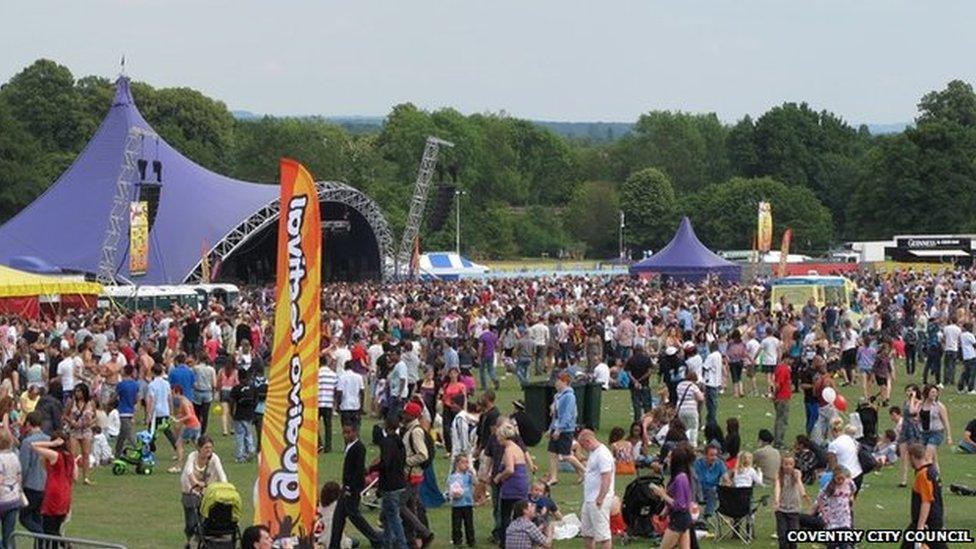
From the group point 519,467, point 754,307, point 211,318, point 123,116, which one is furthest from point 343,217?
point 519,467

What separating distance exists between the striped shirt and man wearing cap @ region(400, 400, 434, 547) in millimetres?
4916

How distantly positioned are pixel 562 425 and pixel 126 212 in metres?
42.2

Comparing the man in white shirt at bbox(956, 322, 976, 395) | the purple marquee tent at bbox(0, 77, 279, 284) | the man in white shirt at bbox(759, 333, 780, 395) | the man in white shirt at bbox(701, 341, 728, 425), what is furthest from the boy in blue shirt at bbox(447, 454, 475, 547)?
the purple marquee tent at bbox(0, 77, 279, 284)

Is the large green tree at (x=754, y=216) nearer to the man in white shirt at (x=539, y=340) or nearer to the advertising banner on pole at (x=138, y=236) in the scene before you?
the advertising banner on pole at (x=138, y=236)

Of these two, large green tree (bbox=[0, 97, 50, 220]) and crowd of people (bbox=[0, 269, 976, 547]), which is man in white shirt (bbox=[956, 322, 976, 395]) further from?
large green tree (bbox=[0, 97, 50, 220])

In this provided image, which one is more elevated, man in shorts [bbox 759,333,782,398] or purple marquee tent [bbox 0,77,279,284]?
purple marquee tent [bbox 0,77,279,284]

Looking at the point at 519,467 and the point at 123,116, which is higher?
the point at 123,116

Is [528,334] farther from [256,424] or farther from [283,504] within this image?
[283,504]

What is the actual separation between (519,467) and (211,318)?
19.7 m

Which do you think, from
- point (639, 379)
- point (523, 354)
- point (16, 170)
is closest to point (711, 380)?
point (639, 379)

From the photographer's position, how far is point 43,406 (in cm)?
1925

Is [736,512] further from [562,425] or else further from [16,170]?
[16,170]

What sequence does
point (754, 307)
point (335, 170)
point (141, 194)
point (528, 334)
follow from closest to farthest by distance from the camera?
point (528, 334) → point (754, 307) → point (141, 194) → point (335, 170)

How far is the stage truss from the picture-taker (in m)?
63.4
